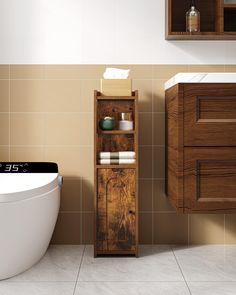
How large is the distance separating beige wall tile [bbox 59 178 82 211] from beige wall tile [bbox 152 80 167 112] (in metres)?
0.69

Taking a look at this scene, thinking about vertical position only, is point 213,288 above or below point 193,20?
below

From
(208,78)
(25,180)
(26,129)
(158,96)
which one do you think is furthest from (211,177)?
(26,129)

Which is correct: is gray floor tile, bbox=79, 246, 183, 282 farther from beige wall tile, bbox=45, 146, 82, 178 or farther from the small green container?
the small green container

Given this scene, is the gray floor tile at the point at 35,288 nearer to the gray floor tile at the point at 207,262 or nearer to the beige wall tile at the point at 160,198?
the gray floor tile at the point at 207,262

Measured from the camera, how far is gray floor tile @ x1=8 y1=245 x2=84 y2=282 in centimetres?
216

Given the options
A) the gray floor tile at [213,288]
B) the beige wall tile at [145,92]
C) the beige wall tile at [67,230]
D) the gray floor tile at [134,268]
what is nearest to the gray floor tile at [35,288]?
the gray floor tile at [134,268]

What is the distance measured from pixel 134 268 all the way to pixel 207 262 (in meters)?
0.41

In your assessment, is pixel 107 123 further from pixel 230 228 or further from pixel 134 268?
pixel 230 228

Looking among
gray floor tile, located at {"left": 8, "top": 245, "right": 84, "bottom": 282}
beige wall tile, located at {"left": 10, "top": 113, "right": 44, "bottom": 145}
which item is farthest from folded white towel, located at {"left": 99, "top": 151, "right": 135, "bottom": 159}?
gray floor tile, located at {"left": 8, "top": 245, "right": 84, "bottom": 282}

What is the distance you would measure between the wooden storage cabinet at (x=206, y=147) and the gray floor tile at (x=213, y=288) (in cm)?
37

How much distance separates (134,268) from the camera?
232 cm

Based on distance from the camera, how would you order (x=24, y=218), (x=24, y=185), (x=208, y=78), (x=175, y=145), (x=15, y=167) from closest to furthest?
(x=24, y=218), (x=24, y=185), (x=208, y=78), (x=175, y=145), (x=15, y=167)

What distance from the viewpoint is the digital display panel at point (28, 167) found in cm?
261

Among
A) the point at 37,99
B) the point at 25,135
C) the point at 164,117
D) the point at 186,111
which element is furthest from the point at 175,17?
the point at 25,135
